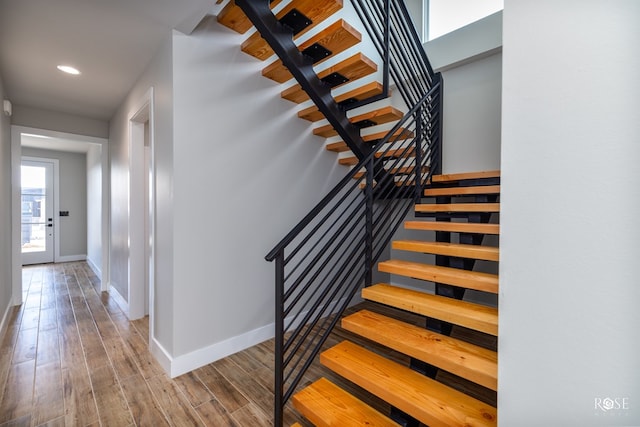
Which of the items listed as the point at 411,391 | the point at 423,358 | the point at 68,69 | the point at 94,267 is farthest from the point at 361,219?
the point at 94,267

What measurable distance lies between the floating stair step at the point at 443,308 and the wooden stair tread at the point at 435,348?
108 mm

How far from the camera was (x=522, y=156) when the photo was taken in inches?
31.4

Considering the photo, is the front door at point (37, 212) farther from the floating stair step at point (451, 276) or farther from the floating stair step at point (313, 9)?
the floating stair step at point (451, 276)

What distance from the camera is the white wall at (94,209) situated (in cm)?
494

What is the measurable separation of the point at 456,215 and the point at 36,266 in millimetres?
7806

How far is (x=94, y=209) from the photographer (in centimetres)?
542

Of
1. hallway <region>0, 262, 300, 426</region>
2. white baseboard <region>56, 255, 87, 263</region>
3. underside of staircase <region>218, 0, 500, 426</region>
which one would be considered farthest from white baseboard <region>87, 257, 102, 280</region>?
underside of staircase <region>218, 0, 500, 426</region>

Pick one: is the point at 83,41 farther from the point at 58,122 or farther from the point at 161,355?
the point at 161,355

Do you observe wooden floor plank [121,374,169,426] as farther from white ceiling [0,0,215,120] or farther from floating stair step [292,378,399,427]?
white ceiling [0,0,215,120]

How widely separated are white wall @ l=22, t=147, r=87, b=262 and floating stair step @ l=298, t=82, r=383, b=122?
253 inches

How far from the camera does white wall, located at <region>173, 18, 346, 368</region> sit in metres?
1.95

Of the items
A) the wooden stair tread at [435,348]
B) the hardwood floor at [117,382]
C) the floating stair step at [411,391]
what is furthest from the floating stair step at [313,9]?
the hardwood floor at [117,382]

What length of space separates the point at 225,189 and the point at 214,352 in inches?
51.2

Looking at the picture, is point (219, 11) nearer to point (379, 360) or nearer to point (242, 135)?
point (242, 135)
